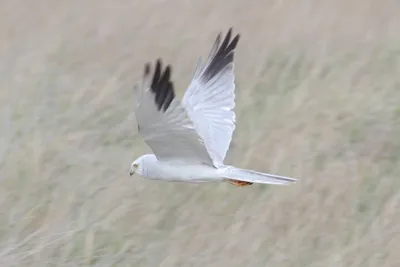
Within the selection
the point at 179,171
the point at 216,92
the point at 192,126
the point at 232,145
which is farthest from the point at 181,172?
the point at 232,145

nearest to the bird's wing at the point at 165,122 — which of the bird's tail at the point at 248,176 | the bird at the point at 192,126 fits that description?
the bird at the point at 192,126

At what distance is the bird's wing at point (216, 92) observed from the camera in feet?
12.7

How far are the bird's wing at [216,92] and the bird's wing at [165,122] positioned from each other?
0.96ft

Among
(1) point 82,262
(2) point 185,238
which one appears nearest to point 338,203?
(2) point 185,238

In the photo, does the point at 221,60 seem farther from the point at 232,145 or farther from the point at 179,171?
the point at 232,145

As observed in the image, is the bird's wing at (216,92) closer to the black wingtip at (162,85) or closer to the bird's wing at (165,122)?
the bird's wing at (165,122)

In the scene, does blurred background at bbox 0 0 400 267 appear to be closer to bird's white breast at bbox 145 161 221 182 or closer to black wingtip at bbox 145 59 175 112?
bird's white breast at bbox 145 161 221 182

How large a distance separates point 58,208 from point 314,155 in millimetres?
1287

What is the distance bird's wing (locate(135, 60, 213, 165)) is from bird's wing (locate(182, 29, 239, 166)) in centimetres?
29

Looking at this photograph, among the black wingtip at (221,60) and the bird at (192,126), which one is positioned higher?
the black wingtip at (221,60)

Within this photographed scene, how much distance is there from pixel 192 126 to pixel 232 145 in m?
1.77

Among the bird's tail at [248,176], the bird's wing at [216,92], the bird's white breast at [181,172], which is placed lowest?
the bird's tail at [248,176]

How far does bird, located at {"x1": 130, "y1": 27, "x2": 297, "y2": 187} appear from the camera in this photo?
3.25 m

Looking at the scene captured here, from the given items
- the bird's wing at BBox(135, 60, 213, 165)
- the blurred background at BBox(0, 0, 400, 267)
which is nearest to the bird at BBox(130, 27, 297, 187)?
the bird's wing at BBox(135, 60, 213, 165)
